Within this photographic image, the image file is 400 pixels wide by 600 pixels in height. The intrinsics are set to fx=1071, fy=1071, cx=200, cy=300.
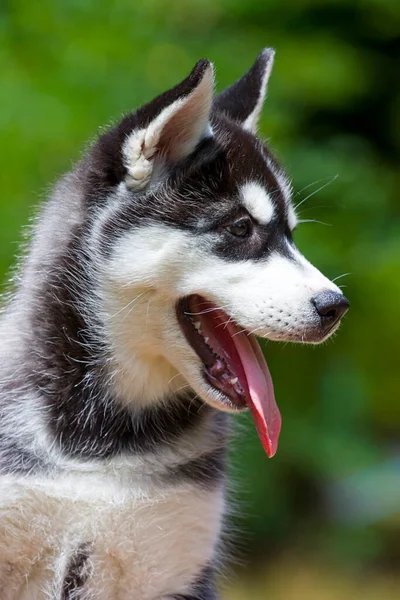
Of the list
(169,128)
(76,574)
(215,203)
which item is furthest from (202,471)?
(169,128)

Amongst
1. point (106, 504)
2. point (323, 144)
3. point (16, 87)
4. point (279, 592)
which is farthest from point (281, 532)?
point (106, 504)

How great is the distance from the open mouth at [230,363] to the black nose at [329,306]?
24 centimetres

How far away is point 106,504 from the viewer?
10.0 ft

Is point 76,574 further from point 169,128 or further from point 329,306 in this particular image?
point 169,128

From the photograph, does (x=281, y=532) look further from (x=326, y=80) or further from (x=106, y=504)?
(x=106, y=504)

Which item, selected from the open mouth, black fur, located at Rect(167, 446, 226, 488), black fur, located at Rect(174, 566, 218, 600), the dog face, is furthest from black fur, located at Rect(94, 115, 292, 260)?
black fur, located at Rect(174, 566, 218, 600)

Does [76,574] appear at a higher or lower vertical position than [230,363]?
lower

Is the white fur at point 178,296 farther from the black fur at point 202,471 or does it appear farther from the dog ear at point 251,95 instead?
the dog ear at point 251,95

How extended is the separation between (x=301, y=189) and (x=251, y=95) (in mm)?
2137

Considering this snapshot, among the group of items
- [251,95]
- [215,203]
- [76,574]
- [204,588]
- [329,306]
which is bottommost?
[204,588]

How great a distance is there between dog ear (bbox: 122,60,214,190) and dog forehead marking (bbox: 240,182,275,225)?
209 millimetres

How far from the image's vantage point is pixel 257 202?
313 centimetres

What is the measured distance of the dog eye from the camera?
10.1ft

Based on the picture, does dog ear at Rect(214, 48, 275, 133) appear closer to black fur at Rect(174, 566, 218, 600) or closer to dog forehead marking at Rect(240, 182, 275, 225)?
dog forehead marking at Rect(240, 182, 275, 225)
